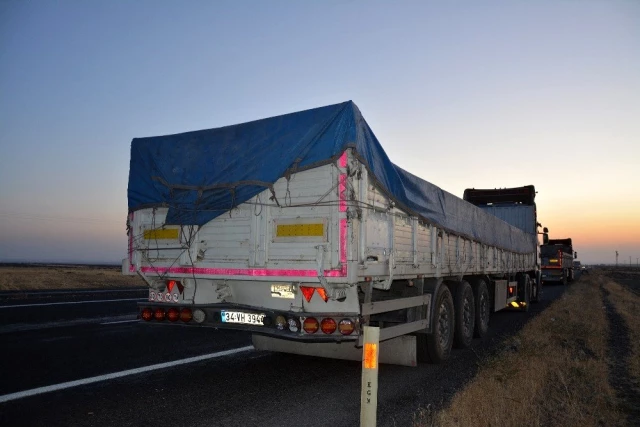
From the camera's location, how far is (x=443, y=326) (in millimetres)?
8391

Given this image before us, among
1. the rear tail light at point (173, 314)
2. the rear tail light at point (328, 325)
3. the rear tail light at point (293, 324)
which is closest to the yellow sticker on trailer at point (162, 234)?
the rear tail light at point (173, 314)

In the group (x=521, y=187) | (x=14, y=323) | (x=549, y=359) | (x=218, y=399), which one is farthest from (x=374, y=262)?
(x=521, y=187)

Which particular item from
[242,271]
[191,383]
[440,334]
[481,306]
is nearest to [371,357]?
[242,271]

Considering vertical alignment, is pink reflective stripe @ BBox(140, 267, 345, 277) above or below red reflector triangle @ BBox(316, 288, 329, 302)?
above

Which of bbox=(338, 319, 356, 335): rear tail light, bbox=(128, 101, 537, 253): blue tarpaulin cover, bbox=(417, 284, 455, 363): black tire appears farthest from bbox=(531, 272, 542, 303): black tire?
bbox=(338, 319, 356, 335): rear tail light

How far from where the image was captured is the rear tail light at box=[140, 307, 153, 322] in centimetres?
693

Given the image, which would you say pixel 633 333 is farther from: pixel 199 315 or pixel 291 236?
pixel 199 315

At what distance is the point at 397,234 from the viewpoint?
687 cm

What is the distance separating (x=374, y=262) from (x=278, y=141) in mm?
1868

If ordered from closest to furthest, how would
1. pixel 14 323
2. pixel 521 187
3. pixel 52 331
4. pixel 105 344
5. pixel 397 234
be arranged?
pixel 397 234 → pixel 105 344 → pixel 52 331 → pixel 14 323 → pixel 521 187

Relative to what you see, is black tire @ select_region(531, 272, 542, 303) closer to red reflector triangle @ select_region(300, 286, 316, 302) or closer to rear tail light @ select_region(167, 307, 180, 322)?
red reflector triangle @ select_region(300, 286, 316, 302)

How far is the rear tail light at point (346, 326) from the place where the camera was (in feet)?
18.8

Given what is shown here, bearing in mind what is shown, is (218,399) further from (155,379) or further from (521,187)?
(521,187)

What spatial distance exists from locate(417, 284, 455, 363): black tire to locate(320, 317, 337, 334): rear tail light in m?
2.57
